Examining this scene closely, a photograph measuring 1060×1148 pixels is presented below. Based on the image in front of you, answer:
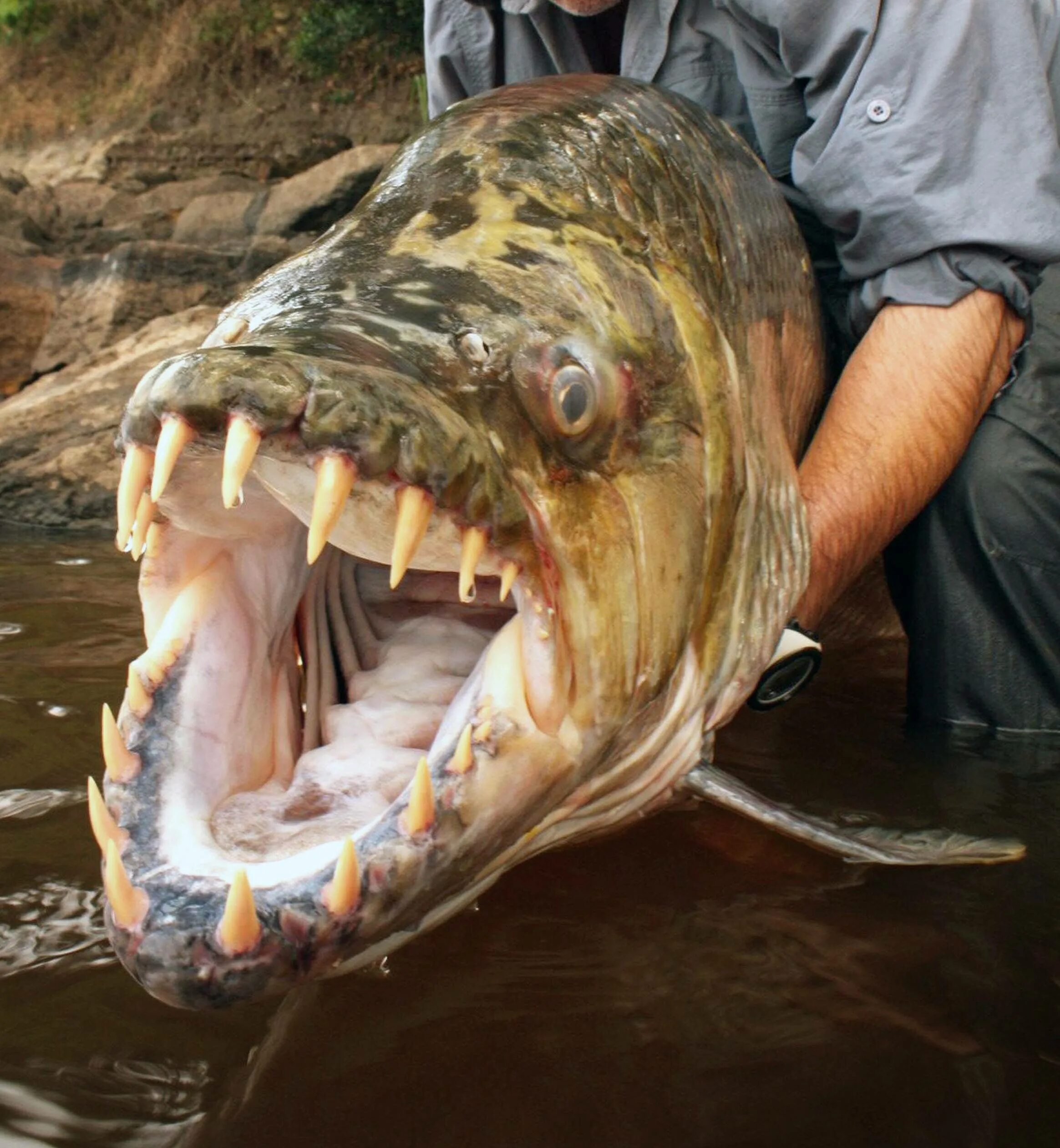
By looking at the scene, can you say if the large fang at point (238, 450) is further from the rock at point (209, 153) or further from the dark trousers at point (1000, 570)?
the rock at point (209, 153)

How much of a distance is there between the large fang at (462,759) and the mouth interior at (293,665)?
0.03 meters

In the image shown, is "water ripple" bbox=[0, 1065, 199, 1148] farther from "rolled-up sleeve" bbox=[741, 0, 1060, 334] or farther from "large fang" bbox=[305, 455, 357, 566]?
"rolled-up sleeve" bbox=[741, 0, 1060, 334]

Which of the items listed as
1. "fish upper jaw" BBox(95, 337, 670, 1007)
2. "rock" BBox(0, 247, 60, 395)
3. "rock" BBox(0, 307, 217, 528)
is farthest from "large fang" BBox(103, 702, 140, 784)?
"rock" BBox(0, 247, 60, 395)

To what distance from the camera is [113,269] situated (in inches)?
314

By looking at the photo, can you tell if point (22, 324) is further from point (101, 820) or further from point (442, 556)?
point (101, 820)

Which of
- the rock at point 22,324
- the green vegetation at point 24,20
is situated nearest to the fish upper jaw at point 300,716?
the rock at point 22,324

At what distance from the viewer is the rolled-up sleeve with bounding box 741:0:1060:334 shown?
89.0 inches

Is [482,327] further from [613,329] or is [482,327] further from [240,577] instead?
[240,577]

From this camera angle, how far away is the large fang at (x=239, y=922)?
1130mm

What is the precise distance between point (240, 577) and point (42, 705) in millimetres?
1202

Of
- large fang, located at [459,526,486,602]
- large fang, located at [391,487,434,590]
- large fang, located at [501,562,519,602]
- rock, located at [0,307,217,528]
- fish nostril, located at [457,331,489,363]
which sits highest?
fish nostril, located at [457,331,489,363]

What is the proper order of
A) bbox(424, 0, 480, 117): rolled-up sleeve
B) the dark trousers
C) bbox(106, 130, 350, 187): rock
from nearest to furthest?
the dark trousers < bbox(424, 0, 480, 117): rolled-up sleeve < bbox(106, 130, 350, 187): rock

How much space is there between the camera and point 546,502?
56.6 inches

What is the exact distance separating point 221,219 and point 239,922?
959cm
